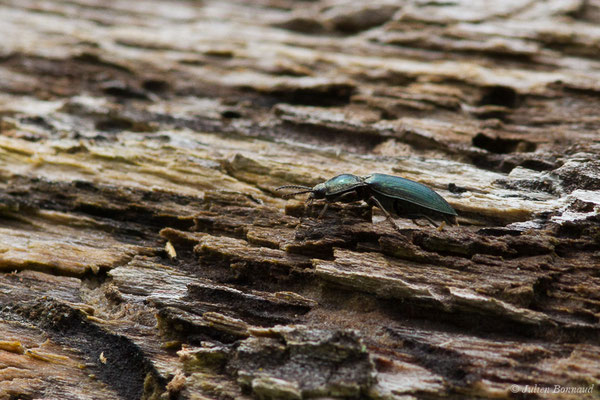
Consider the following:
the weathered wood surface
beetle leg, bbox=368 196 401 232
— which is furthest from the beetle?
the weathered wood surface

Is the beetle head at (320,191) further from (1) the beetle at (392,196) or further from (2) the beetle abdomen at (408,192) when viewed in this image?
(2) the beetle abdomen at (408,192)

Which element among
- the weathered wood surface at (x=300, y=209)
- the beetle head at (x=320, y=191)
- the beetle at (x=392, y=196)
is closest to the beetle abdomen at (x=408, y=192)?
the beetle at (x=392, y=196)

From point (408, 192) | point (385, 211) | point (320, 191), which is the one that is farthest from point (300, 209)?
point (408, 192)

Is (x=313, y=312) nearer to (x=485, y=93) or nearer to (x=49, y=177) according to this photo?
(x=49, y=177)

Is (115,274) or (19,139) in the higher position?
(19,139)

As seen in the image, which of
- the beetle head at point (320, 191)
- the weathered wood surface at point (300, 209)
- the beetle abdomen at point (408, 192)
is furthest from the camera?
the beetle head at point (320, 191)

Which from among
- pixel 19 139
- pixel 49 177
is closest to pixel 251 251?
pixel 49 177

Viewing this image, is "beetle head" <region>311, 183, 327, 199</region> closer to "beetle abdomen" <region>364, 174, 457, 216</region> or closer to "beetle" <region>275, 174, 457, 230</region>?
"beetle" <region>275, 174, 457, 230</region>

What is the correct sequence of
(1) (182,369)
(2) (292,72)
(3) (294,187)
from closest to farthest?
(1) (182,369) → (3) (294,187) → (2) (292,72)
